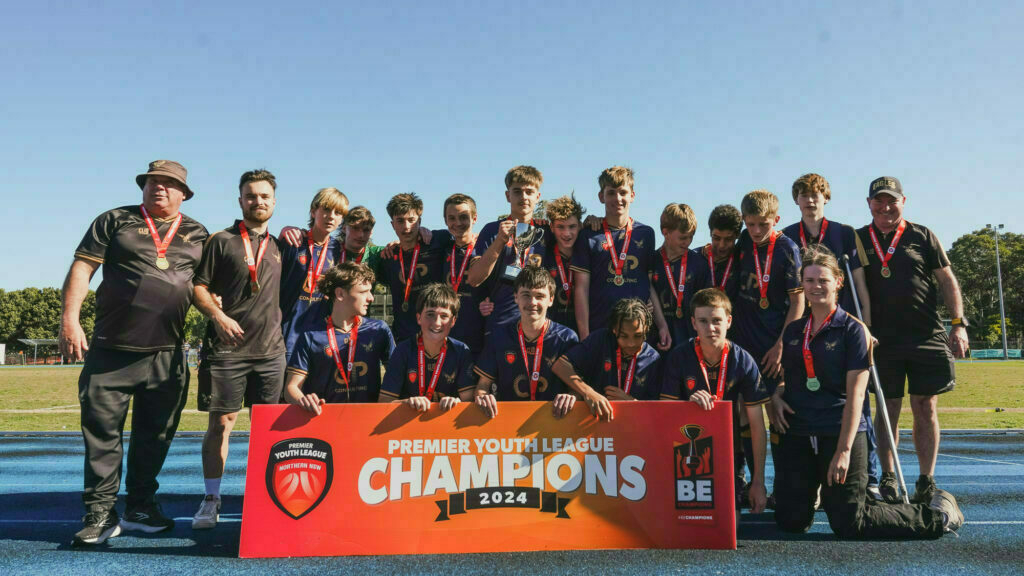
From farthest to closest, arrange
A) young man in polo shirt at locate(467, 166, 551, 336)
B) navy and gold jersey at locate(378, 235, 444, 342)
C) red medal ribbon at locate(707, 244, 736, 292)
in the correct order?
navy and gold jersey at locate(378, 235, 444, 342), red medal ribbon at locate(707, 244, 736, 292), young man in polo shirt at locate(467, 166, 551, 336)

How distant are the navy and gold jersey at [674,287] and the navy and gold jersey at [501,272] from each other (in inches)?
41.0

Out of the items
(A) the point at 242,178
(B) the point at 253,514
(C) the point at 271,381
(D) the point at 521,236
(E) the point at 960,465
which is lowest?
(E) the point at 960,465

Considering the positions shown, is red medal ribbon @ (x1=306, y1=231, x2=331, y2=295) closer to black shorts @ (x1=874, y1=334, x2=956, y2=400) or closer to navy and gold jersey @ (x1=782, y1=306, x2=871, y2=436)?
navy and gold jersey @ (x1=782, y1=306, x2=871, y2=436)

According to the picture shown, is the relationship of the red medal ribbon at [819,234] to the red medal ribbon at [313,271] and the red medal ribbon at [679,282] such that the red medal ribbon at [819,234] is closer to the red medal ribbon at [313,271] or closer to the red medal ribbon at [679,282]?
the red medal ribbon at [679,282]

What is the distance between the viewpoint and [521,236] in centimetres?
512

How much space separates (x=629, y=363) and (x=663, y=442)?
704mm

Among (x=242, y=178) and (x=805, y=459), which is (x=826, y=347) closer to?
(x=805, y=459)

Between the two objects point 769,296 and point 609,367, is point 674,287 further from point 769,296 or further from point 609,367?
point 609,367

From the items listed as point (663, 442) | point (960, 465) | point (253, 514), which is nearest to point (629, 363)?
point (663, 442)

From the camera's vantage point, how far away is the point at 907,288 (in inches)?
203

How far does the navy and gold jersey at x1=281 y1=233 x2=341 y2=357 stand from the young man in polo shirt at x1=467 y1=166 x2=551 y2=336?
1.32 m

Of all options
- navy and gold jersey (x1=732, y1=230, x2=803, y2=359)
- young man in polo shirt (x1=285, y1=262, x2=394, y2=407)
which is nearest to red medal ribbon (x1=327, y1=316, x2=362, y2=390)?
young man in polo shirt (x1=285, y1=262, x2=394, y2=407)

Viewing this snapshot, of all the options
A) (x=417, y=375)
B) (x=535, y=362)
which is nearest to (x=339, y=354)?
(x=417, y=375)

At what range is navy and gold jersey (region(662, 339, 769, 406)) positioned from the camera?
13.7ft
